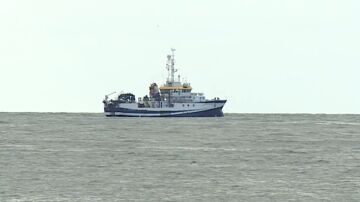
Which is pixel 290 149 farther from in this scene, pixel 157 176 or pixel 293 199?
pixel 293 199

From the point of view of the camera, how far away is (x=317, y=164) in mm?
76062

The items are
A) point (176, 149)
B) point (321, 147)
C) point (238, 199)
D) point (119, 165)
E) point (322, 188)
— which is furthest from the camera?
point (321, 147)

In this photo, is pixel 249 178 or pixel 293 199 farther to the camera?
pixel 249 178

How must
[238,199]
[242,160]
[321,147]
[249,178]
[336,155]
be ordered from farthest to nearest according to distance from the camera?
[321,147] < [336,155] < [242,160] < [249,178] < [238,199]

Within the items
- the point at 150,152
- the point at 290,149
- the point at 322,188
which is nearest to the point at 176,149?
the point at 150,152

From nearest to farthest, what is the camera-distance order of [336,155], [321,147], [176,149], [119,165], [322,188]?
[322,188]
[119,165]
[336,155]
[176,149]
[321,147]

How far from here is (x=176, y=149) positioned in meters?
94.1

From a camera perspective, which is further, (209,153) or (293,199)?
(209,153)

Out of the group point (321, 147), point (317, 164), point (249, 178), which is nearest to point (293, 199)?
point (249, 178)

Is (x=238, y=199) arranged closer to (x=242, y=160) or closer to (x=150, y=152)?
(x=242, y=160)

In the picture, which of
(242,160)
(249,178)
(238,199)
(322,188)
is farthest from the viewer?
(242,160)

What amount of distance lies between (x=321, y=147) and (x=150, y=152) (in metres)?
21.2

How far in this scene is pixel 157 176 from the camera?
65500 mm

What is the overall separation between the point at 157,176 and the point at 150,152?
23.7 m
